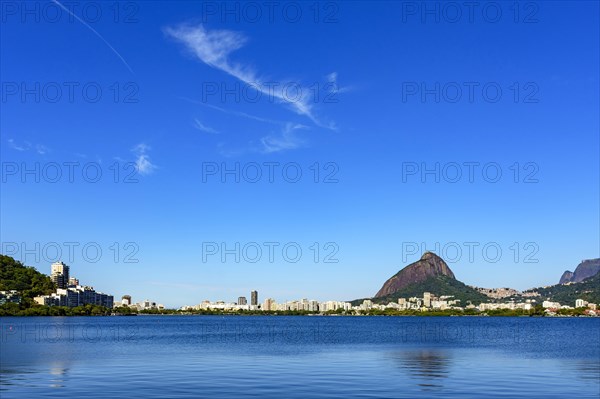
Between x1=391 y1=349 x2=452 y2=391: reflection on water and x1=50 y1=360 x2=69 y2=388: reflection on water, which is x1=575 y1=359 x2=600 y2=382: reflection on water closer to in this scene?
x1=391 y1=349 x2=452 y2=391: reflection on water

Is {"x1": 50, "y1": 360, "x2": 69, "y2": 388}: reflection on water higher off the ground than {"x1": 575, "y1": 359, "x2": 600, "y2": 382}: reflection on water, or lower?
higher

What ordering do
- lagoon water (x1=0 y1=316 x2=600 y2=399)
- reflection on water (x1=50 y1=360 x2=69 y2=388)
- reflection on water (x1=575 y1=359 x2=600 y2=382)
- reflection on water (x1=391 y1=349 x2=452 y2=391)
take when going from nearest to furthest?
lagoon water (x1=0 y1=316 x2=600 y2=399), reflection on water (x1=50 y1=360 x2=69 y2=388), reflection on water (x1=391 y1=349 x2=452 y2=391), reflection on water (x1=575 y1=359 x2=600 y2=382)

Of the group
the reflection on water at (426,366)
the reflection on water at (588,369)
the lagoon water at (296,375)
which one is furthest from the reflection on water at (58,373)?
the reflection on water at (588,369)

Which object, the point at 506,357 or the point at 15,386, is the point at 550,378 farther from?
the point at 15,386

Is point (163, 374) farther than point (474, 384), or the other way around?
point (163, 374)

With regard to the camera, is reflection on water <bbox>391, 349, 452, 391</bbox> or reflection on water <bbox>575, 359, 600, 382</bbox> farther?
reflection on water <bbox>575, 359, 600, 382</bbox>

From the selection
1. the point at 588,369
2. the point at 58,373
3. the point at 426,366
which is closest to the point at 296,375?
the point at 426,366

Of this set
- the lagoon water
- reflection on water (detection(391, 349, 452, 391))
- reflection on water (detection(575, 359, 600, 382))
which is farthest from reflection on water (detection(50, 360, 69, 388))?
reflection on water (detection(575, 359, 600, 382))

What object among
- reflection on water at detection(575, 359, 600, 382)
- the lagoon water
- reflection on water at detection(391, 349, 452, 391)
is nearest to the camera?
the lagoon water

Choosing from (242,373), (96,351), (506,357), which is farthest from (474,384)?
(96,351)
